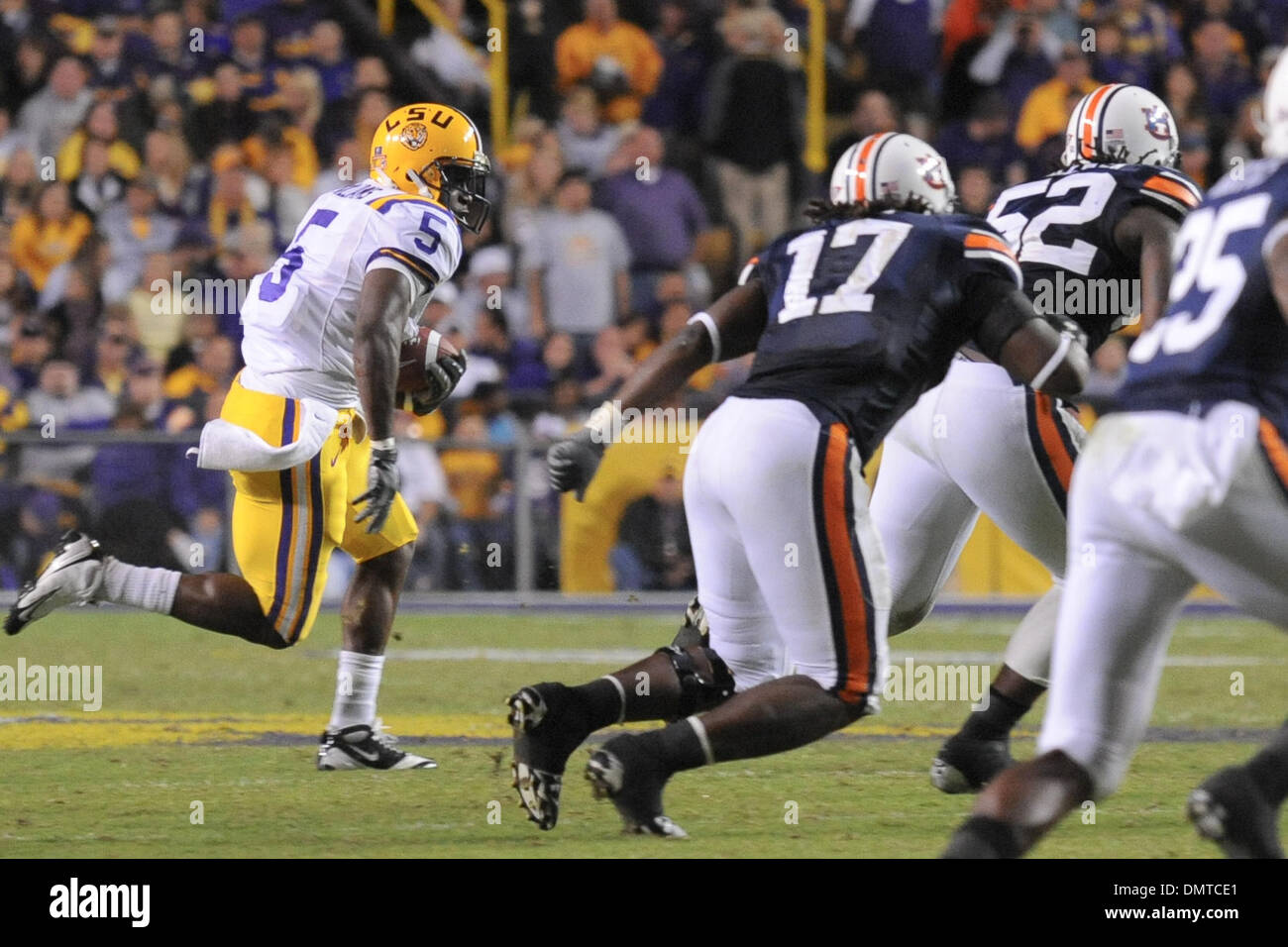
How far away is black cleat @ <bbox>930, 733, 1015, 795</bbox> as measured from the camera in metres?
5.38

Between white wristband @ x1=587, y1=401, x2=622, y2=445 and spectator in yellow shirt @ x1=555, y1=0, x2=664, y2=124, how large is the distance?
28.5ft

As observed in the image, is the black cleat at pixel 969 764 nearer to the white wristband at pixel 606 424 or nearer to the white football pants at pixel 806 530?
the white football pants at pixel 806 530

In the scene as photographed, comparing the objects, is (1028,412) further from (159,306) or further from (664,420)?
(159,306)

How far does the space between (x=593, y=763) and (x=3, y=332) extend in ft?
27.2

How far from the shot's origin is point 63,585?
5.85 meters

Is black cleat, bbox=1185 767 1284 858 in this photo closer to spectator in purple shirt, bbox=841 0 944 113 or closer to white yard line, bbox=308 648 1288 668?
white yard line, bbox=308 648 1288 668

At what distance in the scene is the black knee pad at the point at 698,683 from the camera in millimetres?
4906

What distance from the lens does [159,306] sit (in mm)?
11539

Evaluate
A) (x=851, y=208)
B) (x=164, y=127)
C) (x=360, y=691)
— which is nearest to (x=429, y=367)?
(x=360, y=691)

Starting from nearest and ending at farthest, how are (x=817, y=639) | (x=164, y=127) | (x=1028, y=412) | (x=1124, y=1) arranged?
1. (x=817, y=639)
2. (x=1028, y=412)
3. (x=164, y=127)
4. (x=1124, y=1)

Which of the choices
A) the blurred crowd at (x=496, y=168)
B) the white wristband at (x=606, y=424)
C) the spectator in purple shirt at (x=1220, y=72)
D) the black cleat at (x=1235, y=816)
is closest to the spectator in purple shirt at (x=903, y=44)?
the blurred crowd at (x=496, y=168)

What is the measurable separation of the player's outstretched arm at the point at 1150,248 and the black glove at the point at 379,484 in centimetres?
207

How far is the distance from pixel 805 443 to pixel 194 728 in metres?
3.27

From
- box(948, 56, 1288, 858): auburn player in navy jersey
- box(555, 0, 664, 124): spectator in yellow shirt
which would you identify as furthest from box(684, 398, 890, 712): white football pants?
box(555, 0, 664, 124): spectator in yellow shirt
